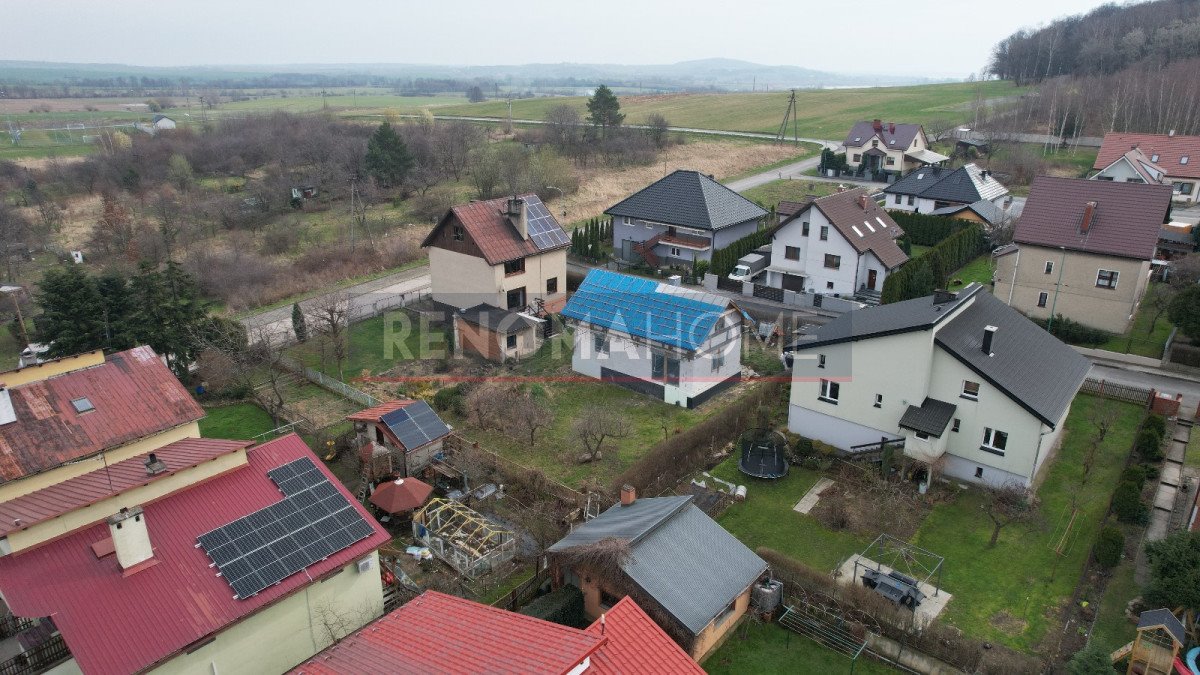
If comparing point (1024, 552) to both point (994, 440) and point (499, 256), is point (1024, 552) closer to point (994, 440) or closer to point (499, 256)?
point (994, 440)

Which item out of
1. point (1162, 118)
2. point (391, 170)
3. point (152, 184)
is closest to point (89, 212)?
point (152, 184)

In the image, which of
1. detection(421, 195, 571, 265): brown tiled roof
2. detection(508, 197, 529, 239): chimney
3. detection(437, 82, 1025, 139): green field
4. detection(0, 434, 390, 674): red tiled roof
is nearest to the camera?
detection(0, 434, 390, 674): red tiled roof

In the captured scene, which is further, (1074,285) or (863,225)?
(863,225)

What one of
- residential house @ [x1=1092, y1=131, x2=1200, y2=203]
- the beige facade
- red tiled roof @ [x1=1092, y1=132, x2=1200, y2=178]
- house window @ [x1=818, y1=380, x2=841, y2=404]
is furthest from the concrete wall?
red tiled roof @ [x1=1092, y1=132, x2=1200, y2=178]

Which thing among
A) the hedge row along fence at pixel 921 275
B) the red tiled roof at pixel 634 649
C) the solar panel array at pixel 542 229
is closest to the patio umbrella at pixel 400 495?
the red tiled roof at pixel 634 649

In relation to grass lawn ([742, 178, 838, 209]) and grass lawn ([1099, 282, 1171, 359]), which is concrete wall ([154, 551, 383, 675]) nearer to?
grass lawn ([1099, 282, 1171, 359])

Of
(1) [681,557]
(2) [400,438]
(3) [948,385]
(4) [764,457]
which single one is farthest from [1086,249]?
(2) [400,438]

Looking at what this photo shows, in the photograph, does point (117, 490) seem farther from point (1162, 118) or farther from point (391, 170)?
point (1162, 118)
